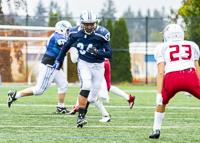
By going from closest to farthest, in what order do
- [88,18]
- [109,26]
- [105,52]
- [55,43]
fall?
[88,18] → [105,52] → [55,43] → [109,26]

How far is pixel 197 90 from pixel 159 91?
0.47 m

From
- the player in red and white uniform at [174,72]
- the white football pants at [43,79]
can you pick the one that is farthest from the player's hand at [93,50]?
the white football pants at [43,79]

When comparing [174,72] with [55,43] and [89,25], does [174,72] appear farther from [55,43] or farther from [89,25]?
[55,43]

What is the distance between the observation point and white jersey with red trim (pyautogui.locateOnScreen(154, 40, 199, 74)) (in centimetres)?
475

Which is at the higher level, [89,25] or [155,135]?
[89,25]

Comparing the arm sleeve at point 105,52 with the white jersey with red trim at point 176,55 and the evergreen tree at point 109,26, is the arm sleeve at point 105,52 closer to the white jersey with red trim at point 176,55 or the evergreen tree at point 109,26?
the white jersey with red trim at point 176,55

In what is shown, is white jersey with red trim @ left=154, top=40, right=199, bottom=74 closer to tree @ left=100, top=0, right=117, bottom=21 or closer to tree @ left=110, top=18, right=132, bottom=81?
tree @ left=110, top=18, right=132, bottom=81

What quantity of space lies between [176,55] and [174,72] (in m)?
0.20

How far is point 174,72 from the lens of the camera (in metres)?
4.73

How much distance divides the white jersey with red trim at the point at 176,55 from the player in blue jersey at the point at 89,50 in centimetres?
133

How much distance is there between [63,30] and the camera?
786cm

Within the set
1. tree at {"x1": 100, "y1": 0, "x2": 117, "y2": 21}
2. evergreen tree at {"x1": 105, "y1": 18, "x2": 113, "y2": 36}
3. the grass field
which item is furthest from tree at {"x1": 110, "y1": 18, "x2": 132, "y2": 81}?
tree at {"x1": 100, "y1": 0, "x2": 117, "y2": 21}

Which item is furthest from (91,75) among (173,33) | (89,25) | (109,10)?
(109,10)

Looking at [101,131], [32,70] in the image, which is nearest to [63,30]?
[101,131]
